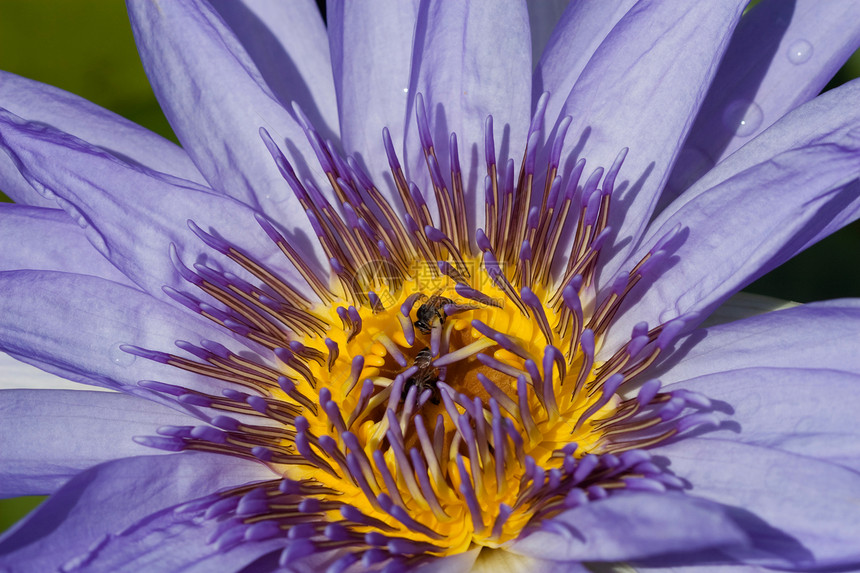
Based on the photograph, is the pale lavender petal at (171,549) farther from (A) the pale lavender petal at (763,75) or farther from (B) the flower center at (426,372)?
(A) the pale lavender petal at (763,75)

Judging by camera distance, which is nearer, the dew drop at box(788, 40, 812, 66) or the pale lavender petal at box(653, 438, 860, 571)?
the pale lavender petal at box(653, 438, 860, 571)

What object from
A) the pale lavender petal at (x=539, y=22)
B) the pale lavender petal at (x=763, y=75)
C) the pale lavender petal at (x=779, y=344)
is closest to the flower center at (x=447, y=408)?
the pale lavender petal at (x=779, y=344)

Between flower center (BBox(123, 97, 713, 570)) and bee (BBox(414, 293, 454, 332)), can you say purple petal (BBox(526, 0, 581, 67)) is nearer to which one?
flower center (BBox(123, 97, 713, 570))

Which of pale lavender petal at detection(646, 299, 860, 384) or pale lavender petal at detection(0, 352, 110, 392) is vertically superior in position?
pale lavender petal at detection(0, 352, 110, 392)

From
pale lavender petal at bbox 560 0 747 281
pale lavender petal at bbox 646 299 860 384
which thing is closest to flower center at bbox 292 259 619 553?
pale lavender petal at bbox 646 299 860 384

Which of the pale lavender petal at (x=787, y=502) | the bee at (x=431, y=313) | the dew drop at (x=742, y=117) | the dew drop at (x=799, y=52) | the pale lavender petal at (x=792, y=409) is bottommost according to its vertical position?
the pale lavender petal at (x=787, y=502)

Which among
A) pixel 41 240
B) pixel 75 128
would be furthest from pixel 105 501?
pixel 75 128

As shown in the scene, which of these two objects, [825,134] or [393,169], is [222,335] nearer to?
[393,169]
